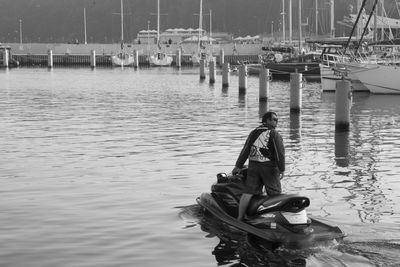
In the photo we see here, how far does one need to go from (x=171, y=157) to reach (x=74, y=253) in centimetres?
1017

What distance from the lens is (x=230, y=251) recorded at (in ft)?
40.0

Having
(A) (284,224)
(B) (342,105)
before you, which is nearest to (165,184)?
(A) (284,224)

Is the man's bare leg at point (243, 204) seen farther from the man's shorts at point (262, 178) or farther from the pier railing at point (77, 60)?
the pier railing at point (77, 60)

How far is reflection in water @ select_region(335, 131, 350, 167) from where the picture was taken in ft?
70.7

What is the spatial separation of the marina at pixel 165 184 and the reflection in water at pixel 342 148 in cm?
6

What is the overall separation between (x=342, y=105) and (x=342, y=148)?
443cm

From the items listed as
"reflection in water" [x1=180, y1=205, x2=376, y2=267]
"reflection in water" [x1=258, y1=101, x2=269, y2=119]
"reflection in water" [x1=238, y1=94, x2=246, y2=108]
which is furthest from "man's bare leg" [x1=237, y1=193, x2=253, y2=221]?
"reflection in water" [x1=238, y1=94, x2=246, y2=108]

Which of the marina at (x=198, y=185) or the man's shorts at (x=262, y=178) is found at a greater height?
the man's shorts at (x=262, y=178)

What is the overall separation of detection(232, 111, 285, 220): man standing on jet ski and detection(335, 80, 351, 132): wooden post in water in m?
16.1

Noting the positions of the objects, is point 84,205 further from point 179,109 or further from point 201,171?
point 179,109

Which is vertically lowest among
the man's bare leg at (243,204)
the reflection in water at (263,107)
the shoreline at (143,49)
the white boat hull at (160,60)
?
the reflection in water at (263,107)

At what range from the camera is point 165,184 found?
1795cm

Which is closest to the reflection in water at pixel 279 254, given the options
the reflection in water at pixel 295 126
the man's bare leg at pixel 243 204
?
the man's bare leg at pixel 243 204

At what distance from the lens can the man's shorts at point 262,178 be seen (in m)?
12.7
